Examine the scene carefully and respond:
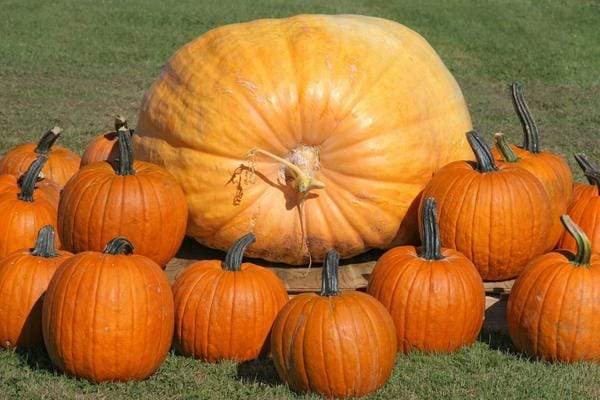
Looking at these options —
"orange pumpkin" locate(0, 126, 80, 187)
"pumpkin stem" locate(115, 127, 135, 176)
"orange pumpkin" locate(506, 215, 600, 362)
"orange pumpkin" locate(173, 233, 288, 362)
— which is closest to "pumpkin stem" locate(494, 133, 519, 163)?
"orange pumpkin" locate(506, 215, 600, 362)

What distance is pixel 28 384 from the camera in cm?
453

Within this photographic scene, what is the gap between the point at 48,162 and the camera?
6555mm

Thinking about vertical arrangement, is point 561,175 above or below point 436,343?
above

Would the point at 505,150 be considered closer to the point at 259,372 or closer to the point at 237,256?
the point at 237,256

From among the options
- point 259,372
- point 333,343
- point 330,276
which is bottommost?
point 259,372

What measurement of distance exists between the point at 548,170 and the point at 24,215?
294 cm

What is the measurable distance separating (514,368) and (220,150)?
1906 millimetres

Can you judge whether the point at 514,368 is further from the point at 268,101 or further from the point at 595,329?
the point at 268,101

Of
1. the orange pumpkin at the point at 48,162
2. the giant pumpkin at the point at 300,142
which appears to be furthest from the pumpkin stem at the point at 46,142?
the giant pumpkin at the point at 300,142

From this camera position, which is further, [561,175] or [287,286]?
[561,175]

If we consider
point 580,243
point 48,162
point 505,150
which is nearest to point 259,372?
point 580,243

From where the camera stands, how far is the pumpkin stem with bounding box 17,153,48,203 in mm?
5539

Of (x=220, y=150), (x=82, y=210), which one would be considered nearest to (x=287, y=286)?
(x=220, y=150)

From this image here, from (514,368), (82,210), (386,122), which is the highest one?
(386,122)
